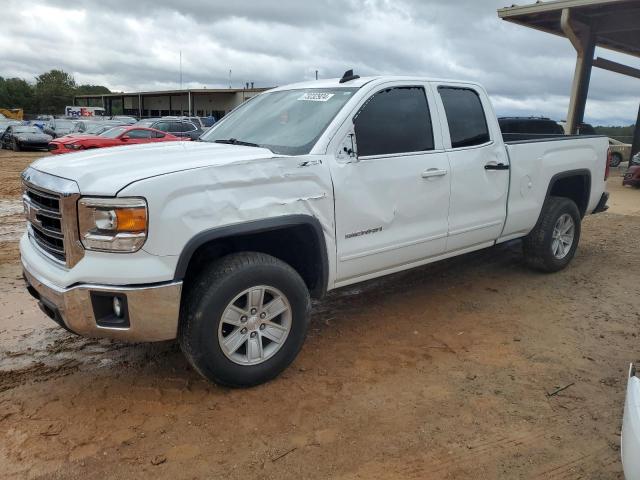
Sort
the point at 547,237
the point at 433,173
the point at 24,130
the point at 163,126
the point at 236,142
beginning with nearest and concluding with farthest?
the point at 236,142 → the point at 433,173 → the point at 547,237 → the point at 163,126 → the point at 24,130

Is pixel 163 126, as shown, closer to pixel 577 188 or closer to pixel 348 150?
pixel 577 188

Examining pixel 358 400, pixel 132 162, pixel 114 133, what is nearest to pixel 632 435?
pixel 358 400

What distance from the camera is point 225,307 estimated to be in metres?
3.21

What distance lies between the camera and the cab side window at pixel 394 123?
12.9 feet

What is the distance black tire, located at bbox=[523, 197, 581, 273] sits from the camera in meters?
5.74

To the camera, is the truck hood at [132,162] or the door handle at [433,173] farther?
the door handle at [433,173]

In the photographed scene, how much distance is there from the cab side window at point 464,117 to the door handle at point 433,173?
33 centimetres

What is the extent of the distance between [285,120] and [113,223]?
1703mm

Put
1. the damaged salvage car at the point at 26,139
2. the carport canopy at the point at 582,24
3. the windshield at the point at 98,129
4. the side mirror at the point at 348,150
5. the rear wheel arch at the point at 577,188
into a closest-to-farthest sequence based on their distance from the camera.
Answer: the side mirror at the point at 348,150 < the rear wheel arch at the point at 577,188 < the carport canopy at the point at 582,24 < the windshield at the point at 98,129 < the damaged salvage car at the point at 26,139

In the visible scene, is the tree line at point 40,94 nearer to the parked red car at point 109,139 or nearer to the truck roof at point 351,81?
the parked red car at point 109,139

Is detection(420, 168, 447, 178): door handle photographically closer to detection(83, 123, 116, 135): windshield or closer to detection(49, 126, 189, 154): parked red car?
detection(49, 126, 189, 154): parked red car

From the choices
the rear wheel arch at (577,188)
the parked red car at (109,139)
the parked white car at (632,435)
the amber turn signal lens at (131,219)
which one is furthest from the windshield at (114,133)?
the parked white car at (632,435)

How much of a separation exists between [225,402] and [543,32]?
53.8 ft

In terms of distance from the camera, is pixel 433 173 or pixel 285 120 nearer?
pixel 285 120
